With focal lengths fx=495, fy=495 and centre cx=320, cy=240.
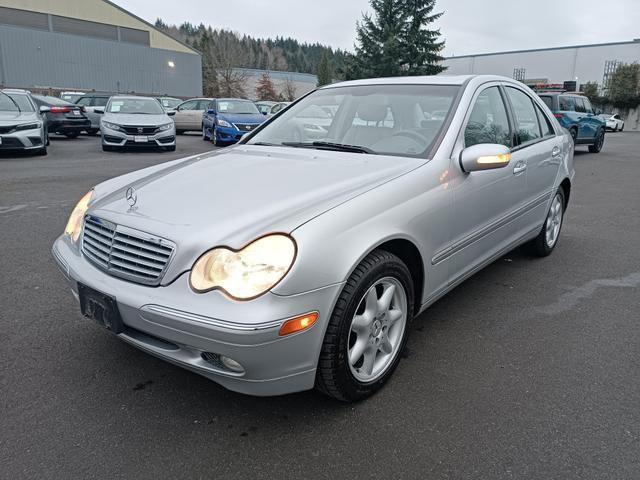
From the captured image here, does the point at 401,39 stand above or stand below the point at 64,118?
above

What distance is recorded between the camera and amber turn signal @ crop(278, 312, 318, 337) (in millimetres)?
1909

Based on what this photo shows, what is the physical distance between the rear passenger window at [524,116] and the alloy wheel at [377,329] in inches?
79.4

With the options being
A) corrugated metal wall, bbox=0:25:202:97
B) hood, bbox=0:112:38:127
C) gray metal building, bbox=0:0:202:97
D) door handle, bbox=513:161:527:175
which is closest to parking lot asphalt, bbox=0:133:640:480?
door handle, bbox=513:161:527:175

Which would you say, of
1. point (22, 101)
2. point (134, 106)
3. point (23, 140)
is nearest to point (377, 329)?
point (23, 140)

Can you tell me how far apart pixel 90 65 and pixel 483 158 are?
42.2 m

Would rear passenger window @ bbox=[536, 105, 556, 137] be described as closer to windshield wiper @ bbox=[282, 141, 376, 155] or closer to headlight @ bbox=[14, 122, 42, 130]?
windshield wiper @ bbox=[282, 141, 376, 155]

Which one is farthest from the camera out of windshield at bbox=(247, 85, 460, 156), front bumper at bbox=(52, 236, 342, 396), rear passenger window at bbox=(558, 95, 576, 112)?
rear passenger window at bbox=(558, 95, 576, 112)

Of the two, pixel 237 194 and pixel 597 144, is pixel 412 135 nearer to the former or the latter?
pixel 237 194

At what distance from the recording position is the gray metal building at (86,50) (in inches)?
1368

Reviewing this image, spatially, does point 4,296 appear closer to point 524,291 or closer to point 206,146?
point 524,291

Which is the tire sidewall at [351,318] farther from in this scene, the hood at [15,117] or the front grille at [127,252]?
the hood at [15,117]

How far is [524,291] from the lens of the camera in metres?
3.81

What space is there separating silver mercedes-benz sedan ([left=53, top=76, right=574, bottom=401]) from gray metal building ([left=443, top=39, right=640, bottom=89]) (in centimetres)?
5206

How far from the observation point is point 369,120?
330 centimetres
